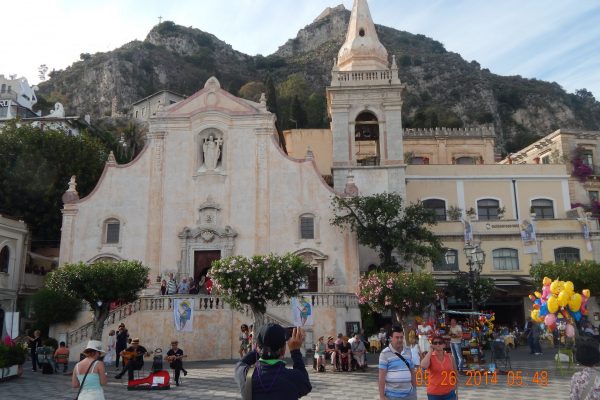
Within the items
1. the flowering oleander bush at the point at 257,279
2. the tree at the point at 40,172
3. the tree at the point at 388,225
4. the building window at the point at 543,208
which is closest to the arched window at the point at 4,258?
the tree at the point at 40,172

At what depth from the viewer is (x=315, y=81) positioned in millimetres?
117438

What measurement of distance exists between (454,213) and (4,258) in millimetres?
28653

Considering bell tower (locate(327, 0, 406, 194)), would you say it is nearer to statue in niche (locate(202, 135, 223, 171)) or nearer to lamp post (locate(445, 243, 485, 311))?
statue in niche (locate(202, 135, 223, 171))

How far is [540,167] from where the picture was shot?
41.8m

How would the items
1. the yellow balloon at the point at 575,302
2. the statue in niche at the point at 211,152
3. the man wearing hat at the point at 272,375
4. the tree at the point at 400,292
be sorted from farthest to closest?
the statue in niche at the point at 211,152 < the tree at the point at 400,292 < the yellow balloon at the point at 575,302 < the man wearing hat at the point at 272,375

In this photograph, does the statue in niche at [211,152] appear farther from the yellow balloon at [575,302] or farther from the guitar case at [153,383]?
the yellow balloon at [575,302]

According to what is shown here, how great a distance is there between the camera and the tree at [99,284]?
22.8m

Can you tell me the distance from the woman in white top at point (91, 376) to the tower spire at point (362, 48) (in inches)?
1261

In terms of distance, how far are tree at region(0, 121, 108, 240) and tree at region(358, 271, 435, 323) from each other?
24.1 meters

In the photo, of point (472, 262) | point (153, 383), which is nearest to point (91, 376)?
point (153, 383)

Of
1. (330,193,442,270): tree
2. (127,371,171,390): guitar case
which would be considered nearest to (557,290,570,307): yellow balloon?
(127,371,171,390): guitar case

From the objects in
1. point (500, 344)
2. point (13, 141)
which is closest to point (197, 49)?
point (13, 141)

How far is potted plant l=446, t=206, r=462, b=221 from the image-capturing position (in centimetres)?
3981

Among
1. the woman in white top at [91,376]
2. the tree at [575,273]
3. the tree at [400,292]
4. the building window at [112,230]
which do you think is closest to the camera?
Result: the woman in white top at [91,376]
